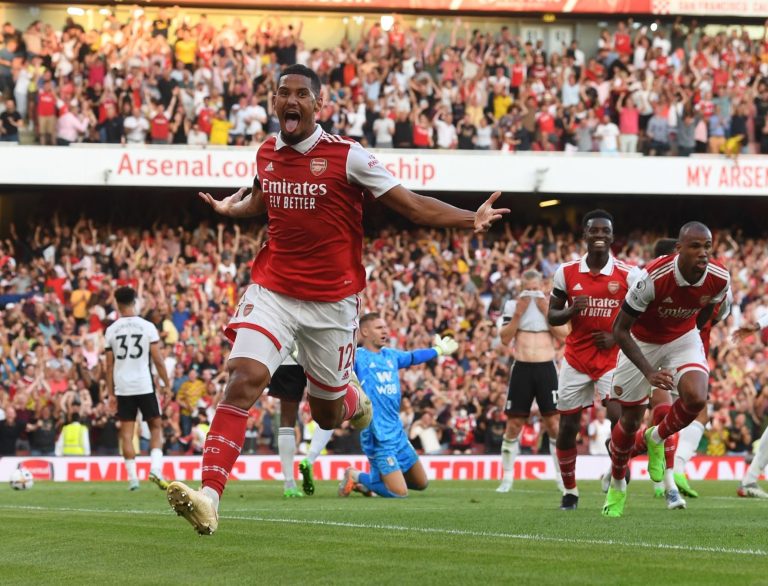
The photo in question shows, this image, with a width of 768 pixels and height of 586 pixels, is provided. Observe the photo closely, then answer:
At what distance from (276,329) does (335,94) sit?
23107 millimetres

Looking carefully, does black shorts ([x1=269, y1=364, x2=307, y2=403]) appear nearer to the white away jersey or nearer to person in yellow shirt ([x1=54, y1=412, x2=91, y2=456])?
the white away jersey

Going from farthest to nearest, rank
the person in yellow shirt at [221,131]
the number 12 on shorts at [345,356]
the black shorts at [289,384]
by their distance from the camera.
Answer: the person in yellow shirt at [221,131] → the black shorts at [289,384] → the number 12 on shorts at [345,356]

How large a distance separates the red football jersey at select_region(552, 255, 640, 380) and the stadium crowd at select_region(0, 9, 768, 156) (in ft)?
58.7

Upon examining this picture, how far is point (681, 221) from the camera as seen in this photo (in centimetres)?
3581

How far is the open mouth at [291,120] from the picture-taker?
8.74 metres

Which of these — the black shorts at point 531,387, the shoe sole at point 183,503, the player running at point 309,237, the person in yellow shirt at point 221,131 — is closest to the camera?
the shoe sole at point 183,503

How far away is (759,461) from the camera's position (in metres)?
14.8

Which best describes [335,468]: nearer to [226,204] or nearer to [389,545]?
[226,204]

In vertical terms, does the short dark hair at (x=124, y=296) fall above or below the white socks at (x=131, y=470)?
above

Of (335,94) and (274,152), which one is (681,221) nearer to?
(335,94)

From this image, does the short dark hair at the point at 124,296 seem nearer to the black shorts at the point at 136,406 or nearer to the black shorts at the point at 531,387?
the black shorts at the point at 136,406

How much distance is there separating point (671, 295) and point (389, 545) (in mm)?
4467

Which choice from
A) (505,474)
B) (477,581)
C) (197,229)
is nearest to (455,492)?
(505,474)

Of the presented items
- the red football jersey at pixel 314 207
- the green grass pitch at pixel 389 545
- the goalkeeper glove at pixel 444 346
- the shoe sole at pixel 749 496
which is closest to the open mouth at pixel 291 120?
the red football jersey at pixel 314 207
